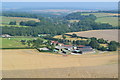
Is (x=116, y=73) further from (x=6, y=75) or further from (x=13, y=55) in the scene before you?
(x=13, y=55)

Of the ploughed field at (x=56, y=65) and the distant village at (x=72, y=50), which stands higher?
the distant village at (x=72, y=50)

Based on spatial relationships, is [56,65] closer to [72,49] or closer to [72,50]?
[72,50]

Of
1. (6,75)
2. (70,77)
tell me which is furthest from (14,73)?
(70,77)

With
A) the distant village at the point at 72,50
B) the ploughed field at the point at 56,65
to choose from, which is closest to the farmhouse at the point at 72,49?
the distant village at the point at 72,50

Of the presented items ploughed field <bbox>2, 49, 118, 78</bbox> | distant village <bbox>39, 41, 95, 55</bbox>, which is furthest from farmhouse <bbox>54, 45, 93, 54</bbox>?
ploughed field <bbox>2, 49, 118, 78</bbox>

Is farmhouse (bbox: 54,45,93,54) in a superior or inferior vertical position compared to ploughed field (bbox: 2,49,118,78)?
superior

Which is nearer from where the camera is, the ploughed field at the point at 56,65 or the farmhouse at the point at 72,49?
the ploughed field at the point at 56,65

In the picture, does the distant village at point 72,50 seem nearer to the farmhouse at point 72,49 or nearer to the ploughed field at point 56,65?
the farmhouse at point 72,49

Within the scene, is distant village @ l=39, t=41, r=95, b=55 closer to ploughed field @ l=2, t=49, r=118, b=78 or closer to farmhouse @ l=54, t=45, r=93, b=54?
farmhouse @ l=54, t=45, r=93, b=54
